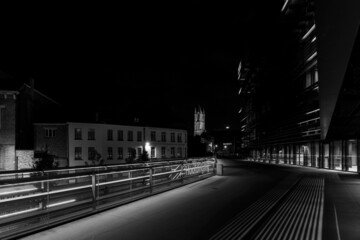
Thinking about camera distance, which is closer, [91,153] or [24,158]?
[24,158]

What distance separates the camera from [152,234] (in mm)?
7457

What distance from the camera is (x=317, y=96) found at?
115ft

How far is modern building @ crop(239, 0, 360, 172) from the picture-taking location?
12.8 metres

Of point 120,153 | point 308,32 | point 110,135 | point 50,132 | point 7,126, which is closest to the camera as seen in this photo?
point 7,126

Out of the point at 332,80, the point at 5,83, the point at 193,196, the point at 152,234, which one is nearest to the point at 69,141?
the point at 5,83

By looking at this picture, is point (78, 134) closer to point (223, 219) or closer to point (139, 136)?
point (139, 136)

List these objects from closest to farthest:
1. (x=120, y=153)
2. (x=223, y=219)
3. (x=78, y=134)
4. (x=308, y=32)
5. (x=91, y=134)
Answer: (x=223, y=219), (x=308, y=32), (x=78, y=134), (x=91, y=134), (x=120, y=153)

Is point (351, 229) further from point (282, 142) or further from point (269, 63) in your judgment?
point (269, 63)

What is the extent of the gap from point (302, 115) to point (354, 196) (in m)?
29.0

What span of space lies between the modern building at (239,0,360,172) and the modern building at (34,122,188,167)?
20.3 m

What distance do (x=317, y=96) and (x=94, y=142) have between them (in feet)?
90.0

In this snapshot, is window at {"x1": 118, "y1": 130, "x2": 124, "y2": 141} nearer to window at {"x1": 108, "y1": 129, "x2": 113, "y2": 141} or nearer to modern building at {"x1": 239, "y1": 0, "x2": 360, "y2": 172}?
window at {"x1": 108, "y1": 129, "x2": 113, "y2": 141}

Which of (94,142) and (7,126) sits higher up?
(7,126)

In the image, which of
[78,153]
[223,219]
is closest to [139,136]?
[78,153]
